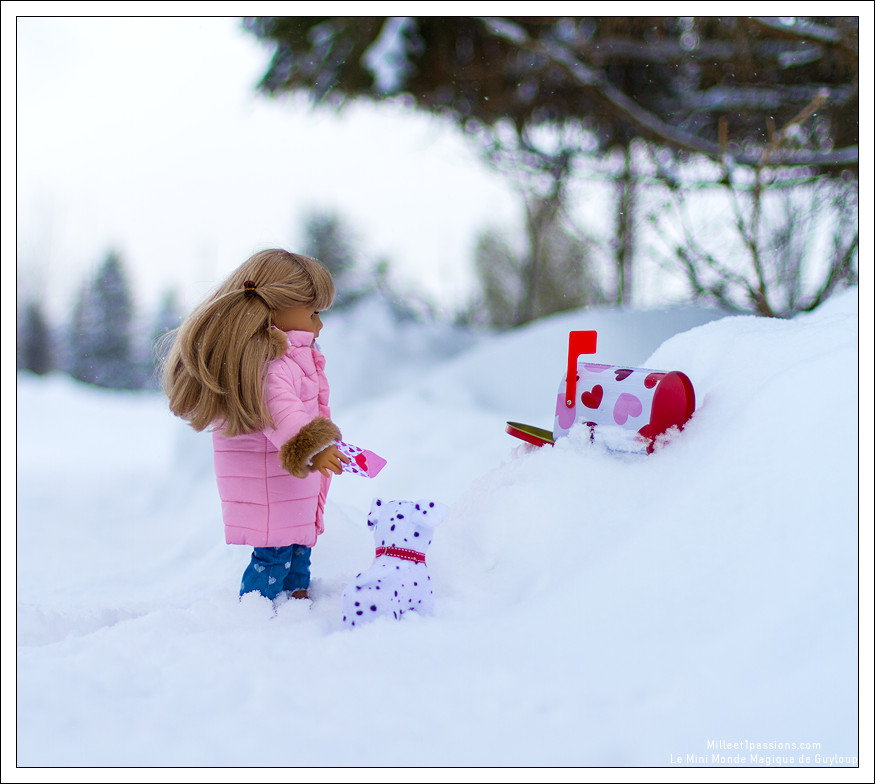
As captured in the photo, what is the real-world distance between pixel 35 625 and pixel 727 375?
6.42 ft

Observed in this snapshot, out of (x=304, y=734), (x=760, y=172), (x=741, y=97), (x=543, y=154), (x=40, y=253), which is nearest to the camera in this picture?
(x=304, y=734)

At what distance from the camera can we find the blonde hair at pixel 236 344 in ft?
5.46

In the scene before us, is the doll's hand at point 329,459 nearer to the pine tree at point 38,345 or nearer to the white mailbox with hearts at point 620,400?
the white mailbox with hearts at point 620,400

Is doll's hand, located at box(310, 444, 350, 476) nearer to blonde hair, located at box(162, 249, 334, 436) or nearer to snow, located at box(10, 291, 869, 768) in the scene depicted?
blonde hair, located at box(162, 249, 334, 436)

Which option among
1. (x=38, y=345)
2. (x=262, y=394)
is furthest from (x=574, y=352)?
(x=38, y=345)

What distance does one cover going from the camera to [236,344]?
1684 mm

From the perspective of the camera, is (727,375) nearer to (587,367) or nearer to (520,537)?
(587,367)

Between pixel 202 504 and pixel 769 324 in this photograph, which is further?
pixel 202 504

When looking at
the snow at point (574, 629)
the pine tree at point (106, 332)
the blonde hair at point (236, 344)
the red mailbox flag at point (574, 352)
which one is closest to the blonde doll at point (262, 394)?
the blonde hair at point (236, 344)

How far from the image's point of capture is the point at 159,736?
3.98 feet

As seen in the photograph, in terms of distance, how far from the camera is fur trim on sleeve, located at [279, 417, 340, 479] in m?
1.55

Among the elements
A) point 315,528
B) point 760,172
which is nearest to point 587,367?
point 315,528

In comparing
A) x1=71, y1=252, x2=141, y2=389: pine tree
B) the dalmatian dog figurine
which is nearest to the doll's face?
the dalmatian dog figurine

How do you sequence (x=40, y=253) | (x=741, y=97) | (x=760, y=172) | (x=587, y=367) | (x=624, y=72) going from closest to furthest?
(x=587, y=367)
(x=760, y=172)
(x=741, y=97)
(x=624, y=72)
(x=40, y=253)
